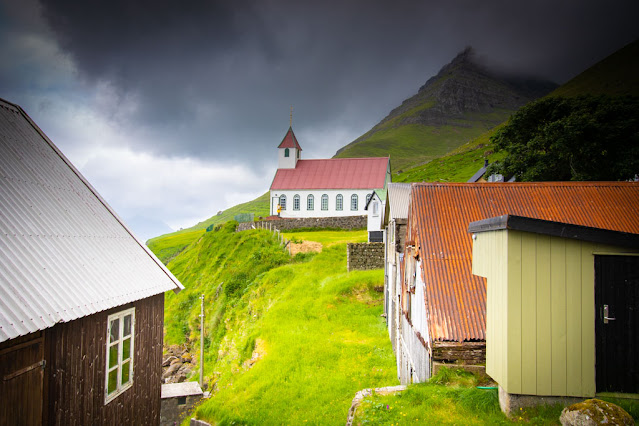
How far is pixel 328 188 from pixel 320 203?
2444mm

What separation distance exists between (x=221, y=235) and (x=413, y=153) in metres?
141

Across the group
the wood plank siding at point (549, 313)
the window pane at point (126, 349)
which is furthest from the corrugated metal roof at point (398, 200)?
the window pane at point (126, 349)

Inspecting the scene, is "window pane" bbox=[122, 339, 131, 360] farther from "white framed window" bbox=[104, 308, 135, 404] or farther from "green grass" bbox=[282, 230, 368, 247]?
"green grass" bbox=[282, 230, 368, 247]

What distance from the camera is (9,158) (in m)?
7.86

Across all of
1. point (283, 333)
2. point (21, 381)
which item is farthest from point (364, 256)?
point (21, 381)

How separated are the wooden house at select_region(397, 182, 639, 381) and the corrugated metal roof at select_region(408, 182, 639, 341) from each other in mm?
20

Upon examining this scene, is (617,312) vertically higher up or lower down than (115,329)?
higher up

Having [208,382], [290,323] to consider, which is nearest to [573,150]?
[290,323]

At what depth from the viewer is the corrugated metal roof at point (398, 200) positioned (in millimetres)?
16531

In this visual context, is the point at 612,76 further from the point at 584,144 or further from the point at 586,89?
the point at 584,144

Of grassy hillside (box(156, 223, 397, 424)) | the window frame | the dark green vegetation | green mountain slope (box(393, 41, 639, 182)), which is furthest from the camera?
green mountain slope (box(393, 41, 639, 182))

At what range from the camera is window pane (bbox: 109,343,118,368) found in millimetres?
8122

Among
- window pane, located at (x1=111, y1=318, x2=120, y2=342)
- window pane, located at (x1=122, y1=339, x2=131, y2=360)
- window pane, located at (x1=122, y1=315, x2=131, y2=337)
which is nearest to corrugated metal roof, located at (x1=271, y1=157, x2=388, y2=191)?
window pane, located at (x1=122, y1=315, x2=131, y2=337)

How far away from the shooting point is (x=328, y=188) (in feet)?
183
